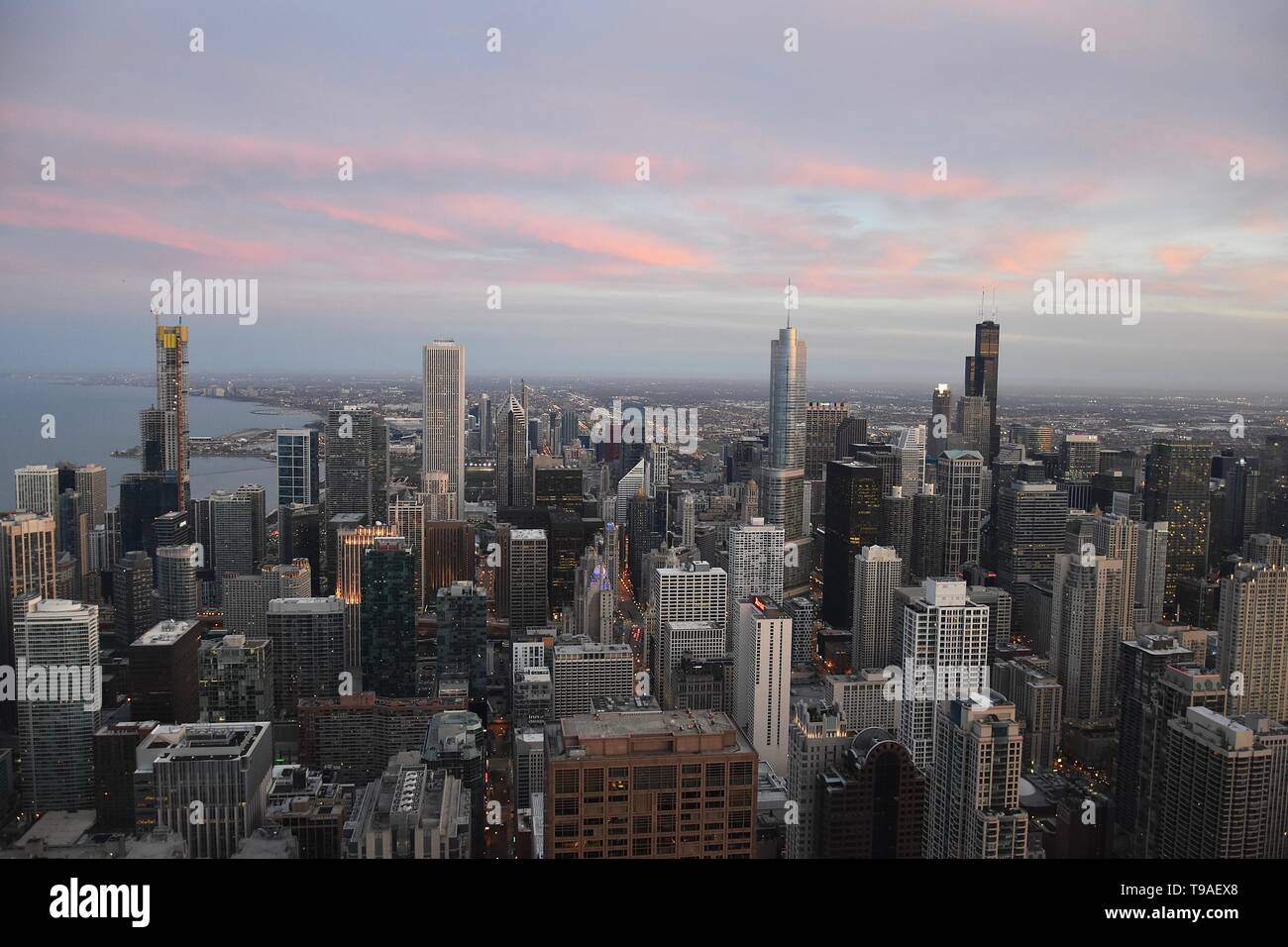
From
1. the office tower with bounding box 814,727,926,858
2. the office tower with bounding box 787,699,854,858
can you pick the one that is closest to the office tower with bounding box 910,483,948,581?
the office tower with bounding box 787,699,854,858

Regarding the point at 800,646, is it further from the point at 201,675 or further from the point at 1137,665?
the point at 201,675

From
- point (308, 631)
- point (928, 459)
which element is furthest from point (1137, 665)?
point (308, 631)

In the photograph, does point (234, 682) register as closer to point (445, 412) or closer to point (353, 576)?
point (353, 576)

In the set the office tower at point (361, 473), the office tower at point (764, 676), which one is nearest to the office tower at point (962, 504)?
the office tower at point (764, 676)

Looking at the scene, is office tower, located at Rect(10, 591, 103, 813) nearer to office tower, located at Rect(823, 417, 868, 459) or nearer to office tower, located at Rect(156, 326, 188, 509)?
office tower, located at Rect(156, 326, 188, 509)

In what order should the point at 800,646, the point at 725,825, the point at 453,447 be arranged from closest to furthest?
the point at 725,825 < the point at 800,646 < the point at 453,447

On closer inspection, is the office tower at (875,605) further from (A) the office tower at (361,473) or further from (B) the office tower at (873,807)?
(A) the office tower at (361,473)
